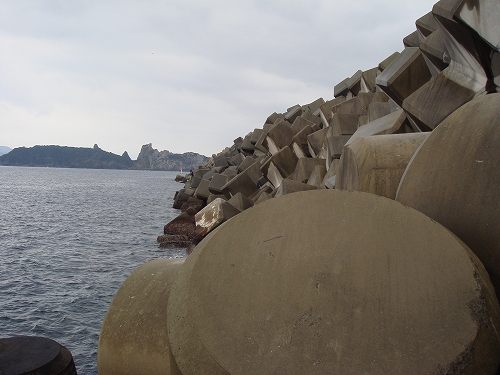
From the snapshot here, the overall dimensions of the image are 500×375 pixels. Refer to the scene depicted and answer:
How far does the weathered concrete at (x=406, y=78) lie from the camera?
529cm

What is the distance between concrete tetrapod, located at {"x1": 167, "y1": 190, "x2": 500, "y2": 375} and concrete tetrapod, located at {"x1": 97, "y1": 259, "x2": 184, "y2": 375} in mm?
373

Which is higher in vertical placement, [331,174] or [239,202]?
[331,174]

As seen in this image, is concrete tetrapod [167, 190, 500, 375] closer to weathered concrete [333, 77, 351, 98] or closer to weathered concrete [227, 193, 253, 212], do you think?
weathered concrete [227, 193, 253, 212]

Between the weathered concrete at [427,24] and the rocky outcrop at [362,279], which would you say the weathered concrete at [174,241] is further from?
the rocky outcrop at [362,279]

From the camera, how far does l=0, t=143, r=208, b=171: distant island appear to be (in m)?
146

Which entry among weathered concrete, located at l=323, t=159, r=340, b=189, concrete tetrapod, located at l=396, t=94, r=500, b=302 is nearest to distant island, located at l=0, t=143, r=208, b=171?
weathered concrete, located at l=323, t=159, r=340, b=189

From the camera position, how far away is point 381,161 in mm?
3455

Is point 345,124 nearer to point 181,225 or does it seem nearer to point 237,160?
point 181,225

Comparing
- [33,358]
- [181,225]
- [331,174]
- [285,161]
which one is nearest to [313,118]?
[285,161]

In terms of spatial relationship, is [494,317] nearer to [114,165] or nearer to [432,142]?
[432,142]

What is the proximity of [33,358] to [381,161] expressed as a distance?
8.72 ft

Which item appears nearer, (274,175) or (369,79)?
(274,175)

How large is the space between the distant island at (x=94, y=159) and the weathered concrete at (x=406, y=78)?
137 m

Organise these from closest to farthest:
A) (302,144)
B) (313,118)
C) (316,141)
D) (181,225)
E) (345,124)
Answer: (345,124), (316,141), (302,144), (313,118), (181,225)
